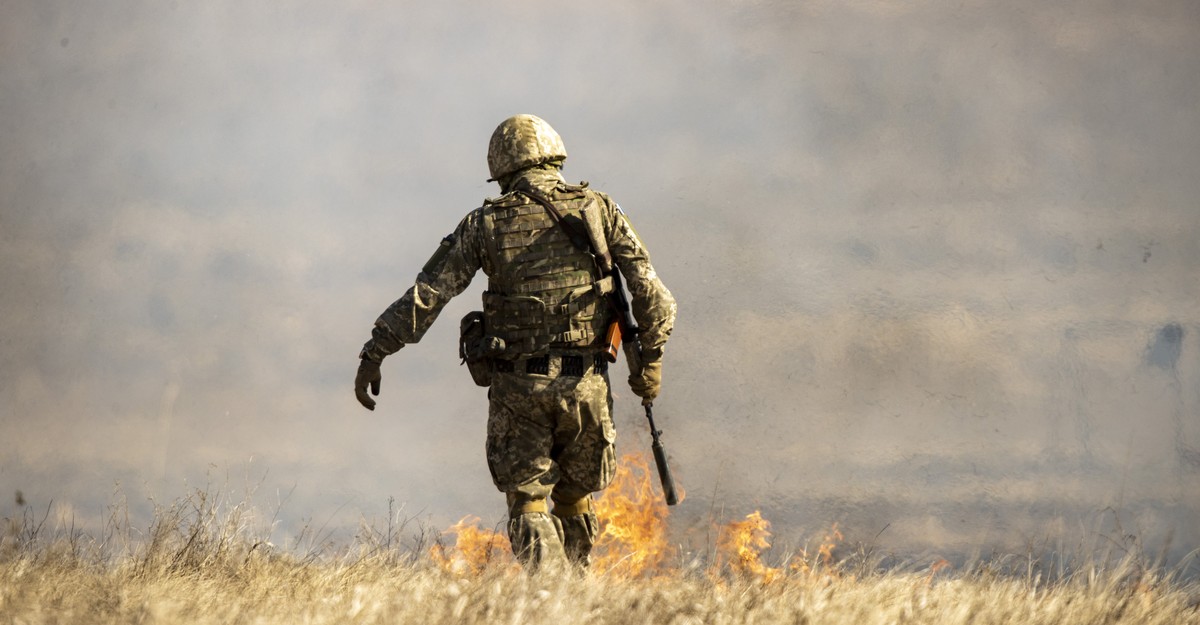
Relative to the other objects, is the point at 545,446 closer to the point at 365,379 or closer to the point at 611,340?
the point at 611,340

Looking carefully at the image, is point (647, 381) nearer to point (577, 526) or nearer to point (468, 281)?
point (577, 526)

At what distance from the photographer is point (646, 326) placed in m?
6.93

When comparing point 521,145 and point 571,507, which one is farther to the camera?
point 571,507

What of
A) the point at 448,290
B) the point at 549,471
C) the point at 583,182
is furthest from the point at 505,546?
the point at 583,182

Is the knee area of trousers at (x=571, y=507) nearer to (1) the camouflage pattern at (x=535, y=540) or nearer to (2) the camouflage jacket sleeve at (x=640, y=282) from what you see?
(1) the camouflage pattern at (x=535, y=540)

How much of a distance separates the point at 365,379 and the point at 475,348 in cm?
60

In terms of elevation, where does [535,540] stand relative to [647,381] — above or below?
below

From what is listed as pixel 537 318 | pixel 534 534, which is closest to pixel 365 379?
pixel 537 318

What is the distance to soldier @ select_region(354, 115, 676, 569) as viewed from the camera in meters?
6.83

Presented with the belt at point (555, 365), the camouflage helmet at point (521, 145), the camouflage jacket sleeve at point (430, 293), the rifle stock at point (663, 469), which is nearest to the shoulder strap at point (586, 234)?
the camouflage helmet at point (521, 145)

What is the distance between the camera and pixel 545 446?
701 centimetres

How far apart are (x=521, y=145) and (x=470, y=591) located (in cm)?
245

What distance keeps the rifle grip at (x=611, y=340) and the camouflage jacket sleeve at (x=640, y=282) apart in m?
0.12

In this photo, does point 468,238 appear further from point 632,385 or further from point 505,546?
point 505,546
